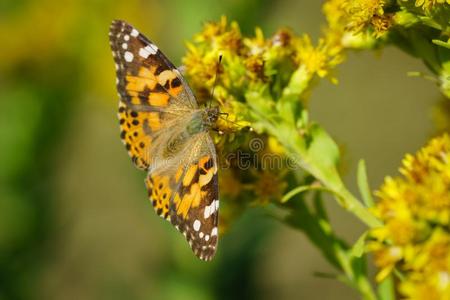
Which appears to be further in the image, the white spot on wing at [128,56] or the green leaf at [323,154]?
the white spot on wing at [128,56]

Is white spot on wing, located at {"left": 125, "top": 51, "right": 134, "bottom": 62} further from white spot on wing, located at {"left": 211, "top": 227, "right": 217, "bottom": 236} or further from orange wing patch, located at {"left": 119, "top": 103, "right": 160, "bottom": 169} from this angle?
white spot on wing, located at {"left": 211, "top": 227, "right": 217, "bottom": 236}

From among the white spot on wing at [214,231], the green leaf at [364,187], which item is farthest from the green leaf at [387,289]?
the white spot on wing at [214,231]

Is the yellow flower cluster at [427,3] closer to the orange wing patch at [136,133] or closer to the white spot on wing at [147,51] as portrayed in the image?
the white spot on wing at [147,51]

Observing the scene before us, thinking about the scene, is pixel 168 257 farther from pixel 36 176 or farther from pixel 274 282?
pixel 274 282

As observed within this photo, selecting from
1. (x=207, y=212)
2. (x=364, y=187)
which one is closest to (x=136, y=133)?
(x=207, y=212)

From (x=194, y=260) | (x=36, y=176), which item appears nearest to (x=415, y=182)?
(x=194, y=260)
